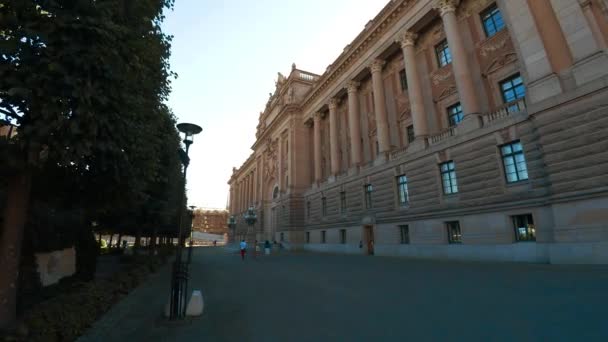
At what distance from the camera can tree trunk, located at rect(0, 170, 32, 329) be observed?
4996 mm

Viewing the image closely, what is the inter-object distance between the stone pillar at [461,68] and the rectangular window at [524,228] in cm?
561

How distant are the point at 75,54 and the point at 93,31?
505mm

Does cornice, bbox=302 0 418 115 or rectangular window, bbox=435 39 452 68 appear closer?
rectangular window, bbox=435 39 452 68

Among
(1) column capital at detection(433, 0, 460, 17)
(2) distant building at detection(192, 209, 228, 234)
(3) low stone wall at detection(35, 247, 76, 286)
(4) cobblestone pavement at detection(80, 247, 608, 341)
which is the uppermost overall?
(1) column capital at detection(433, 0, 460, 17)

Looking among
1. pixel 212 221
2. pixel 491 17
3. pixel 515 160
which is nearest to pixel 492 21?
pixel 491 17

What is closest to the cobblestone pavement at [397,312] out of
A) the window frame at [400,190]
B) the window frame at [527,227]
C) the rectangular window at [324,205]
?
the window frame at [527,227]

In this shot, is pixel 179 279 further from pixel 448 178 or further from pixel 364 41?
pixel 364 41

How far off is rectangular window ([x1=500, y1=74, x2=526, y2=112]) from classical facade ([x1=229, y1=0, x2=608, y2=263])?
7 cm

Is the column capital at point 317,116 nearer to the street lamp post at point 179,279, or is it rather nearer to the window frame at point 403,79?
the window frame at point 403,79

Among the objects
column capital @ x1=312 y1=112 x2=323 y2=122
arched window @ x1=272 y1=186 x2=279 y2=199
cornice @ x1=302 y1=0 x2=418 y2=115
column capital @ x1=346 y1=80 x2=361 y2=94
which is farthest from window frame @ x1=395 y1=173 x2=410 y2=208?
arched window @ x1=272 y1=186 x2=279 y2=199

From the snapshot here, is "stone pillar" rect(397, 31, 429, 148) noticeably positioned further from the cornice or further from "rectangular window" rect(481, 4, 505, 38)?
"rectangular window" rect(481, 4, 505, 38)

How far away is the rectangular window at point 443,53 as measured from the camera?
21962 mm

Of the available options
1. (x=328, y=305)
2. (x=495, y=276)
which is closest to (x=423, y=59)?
(x=495, y=276)

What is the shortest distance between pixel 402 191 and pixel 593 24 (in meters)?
13.7
